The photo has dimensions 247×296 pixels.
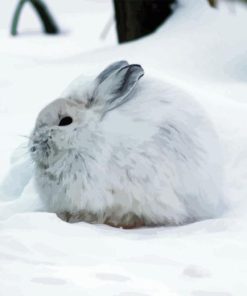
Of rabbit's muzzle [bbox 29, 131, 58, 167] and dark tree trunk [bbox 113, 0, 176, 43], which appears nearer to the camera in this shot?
rabbit's muzzle [bbox 29, 131, 58, 167]

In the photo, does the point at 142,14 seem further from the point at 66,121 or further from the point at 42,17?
the point at 66,121

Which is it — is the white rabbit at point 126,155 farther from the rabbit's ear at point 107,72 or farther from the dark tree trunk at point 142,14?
the dark tree trunk at point 142,14

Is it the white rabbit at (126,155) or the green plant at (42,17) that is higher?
the white rabbit at (126,155)

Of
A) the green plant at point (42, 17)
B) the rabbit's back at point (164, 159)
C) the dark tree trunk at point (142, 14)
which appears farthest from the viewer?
the green plant at point (42, 17)

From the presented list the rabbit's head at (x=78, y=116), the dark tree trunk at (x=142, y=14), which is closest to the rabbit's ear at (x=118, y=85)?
the rabbit's head at (x=78, y=116)

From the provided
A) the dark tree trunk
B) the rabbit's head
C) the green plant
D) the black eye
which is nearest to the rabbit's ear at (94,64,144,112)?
the rabbit's head

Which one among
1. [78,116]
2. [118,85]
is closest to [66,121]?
[78,116]

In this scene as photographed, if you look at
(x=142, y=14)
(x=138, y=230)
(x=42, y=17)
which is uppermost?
(x=138, y=230)

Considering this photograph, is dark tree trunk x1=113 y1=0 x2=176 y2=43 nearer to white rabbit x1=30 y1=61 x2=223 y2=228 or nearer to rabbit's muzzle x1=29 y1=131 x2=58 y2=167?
white rabbit x1=30 y1=61 x2=223 y2=228
